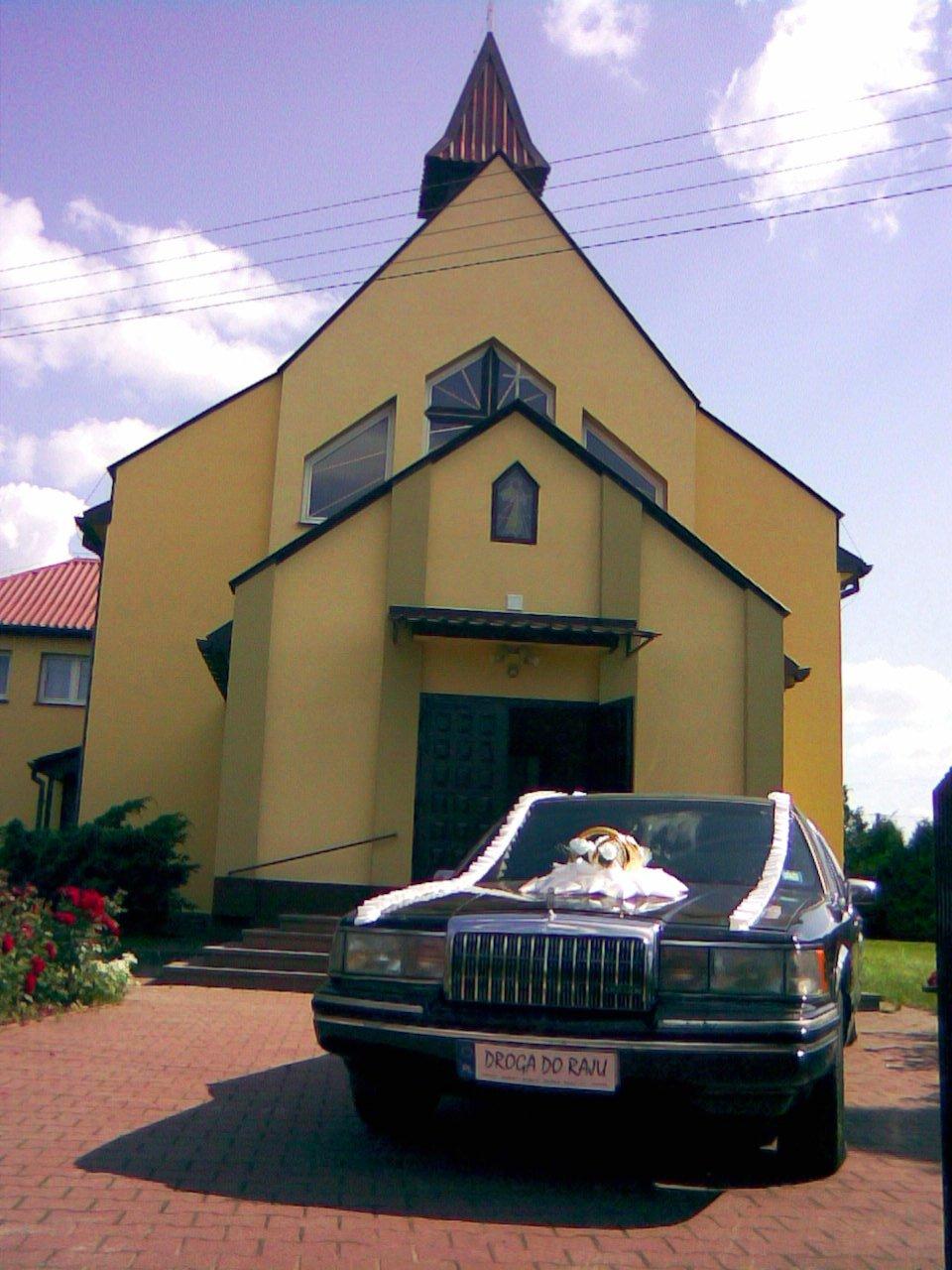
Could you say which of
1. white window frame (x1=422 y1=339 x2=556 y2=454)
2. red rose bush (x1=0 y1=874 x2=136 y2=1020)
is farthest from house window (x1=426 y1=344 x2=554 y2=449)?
red rose bush (x1=0 y1=874 x2=136 y2=1020)

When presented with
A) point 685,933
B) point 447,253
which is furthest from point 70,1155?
point 447,253

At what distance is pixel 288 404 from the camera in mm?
18516

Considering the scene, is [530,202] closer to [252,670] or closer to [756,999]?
[252,670]

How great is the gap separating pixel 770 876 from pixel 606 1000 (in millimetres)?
1470

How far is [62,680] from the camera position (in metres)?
33.1

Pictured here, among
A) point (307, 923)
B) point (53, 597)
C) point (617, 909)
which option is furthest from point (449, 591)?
point (53, 597)

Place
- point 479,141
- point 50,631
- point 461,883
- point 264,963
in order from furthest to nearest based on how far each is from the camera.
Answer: point 50,631
point 479,141
point 264,963
point 461,883

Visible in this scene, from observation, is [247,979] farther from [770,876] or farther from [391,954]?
[770,876]

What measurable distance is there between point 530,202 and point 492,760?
10.1m

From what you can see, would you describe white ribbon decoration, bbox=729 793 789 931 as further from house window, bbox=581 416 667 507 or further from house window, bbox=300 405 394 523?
house window, bbox=300 405 394 523

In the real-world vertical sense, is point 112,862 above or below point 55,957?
above

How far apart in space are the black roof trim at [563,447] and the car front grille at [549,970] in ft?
29.1

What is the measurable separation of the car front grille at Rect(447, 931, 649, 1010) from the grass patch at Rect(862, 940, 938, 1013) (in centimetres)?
430

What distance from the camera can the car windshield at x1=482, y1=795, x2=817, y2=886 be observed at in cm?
623
